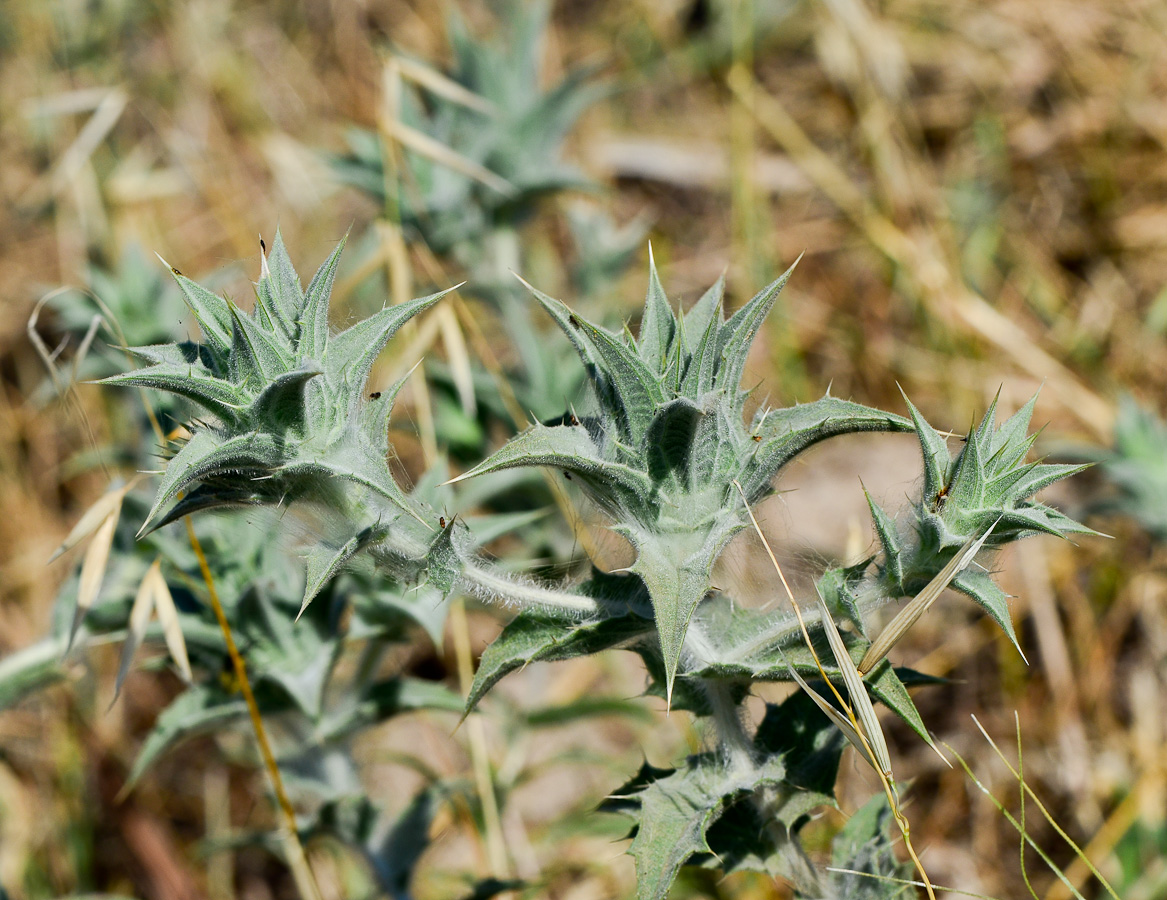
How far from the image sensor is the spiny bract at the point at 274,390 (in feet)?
4.11

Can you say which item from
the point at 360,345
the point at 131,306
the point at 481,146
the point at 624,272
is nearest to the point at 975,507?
the point at 360,345

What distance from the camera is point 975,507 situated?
1.31 m

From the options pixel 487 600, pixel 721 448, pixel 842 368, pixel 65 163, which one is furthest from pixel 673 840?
pixel 65 163

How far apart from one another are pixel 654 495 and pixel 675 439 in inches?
3.9

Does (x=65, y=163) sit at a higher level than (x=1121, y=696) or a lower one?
higher

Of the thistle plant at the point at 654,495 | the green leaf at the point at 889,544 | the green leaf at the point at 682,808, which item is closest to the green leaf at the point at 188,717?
the thistle plant at the point at 654,495

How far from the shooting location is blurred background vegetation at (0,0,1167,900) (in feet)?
10.3

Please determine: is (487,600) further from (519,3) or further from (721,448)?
(519,3)

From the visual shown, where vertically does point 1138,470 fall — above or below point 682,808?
below

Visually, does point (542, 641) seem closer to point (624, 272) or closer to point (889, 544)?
point (889, 544)

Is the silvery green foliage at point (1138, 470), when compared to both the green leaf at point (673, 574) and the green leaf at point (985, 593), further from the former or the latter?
the green leaf at point (673, 574)

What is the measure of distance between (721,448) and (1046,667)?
2.63 meters

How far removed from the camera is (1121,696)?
3.40 meters

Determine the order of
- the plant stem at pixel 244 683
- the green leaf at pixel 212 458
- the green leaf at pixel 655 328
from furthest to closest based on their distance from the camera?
1. the plant stem at pixel 244 683
2. the green leaf at pixel 655 328
3. the green leaf at pixel 212 458
